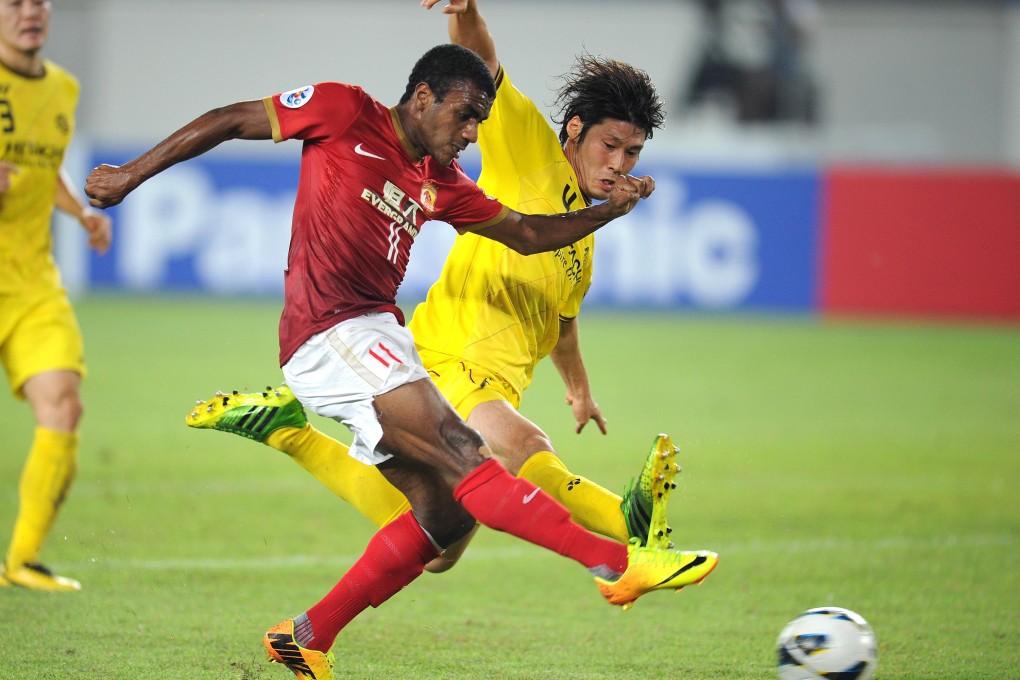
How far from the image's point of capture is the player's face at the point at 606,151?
15.9 feet

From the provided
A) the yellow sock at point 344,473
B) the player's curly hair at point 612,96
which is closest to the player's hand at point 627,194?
the player's curly hair at point 612,96

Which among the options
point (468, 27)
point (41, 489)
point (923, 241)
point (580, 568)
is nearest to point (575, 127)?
point (468, 27)

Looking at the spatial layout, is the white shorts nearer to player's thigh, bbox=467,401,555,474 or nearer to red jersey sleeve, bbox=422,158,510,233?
red jersey sleeve, bbox=422,158,510,233

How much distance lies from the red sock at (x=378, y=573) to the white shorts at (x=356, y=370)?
1.49 feet

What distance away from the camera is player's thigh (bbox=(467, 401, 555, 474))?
4.64 m

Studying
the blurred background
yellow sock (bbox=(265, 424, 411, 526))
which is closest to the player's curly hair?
yellow sock (bbox=(265, 424, 411, 526))

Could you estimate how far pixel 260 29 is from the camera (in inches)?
907

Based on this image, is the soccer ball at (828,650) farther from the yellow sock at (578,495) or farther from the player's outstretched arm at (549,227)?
the player's outstretched arm at (549,227)

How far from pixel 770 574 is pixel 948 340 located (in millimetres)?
10485

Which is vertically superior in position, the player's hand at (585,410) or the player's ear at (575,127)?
the player's ear at (575,127)

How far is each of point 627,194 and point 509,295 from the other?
731 mm

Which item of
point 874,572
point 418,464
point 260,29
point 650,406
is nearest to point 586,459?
point 650,406

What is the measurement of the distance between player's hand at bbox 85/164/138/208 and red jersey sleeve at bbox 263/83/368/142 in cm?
44

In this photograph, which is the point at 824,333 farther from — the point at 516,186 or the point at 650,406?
the point at 516,186
